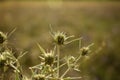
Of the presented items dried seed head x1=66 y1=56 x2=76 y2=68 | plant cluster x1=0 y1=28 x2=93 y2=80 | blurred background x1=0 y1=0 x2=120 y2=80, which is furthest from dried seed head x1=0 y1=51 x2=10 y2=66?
dried seed head x1=66 y1=56 x2=76 y2=68

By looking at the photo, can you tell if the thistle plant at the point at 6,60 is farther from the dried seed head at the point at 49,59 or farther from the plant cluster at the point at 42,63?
the dried seed head at the point at 49,59

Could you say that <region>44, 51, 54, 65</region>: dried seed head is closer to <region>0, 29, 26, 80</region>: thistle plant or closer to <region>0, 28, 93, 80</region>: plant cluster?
<region>0, 28, 93, 80</region>: plant cluster

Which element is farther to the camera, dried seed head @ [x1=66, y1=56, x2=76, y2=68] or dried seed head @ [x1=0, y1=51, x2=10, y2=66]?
dried seed head @ [x1=66, y1=56, x2=76, y2=68]

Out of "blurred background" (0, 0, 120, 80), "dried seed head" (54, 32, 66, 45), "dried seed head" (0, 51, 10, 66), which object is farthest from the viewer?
"blurred background" (0, 0, 120, 80)

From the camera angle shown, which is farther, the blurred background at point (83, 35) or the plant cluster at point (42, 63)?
the blurred background at point (83, 35)

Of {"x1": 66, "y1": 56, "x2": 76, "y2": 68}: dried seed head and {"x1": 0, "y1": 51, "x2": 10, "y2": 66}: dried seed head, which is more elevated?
{"x1": 0, "y1": 51, "x2": 10, "y2": 66}: dried seed head

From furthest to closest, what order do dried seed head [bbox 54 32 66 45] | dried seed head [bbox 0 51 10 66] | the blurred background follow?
the blurred background
dried seed head [bbox 54 32 66 45]
dried seed head [bbox 0 51 10 66]

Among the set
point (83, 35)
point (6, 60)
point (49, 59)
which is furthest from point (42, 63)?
point (83, 35)

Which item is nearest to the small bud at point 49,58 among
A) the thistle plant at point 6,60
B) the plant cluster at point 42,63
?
the plant cluster at point 42,63

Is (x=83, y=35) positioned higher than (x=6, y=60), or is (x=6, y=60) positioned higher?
(x=6, y=60)

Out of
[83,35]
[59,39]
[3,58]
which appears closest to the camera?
[3,58]

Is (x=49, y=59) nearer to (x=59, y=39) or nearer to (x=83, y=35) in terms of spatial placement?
(x=59, y=39)
